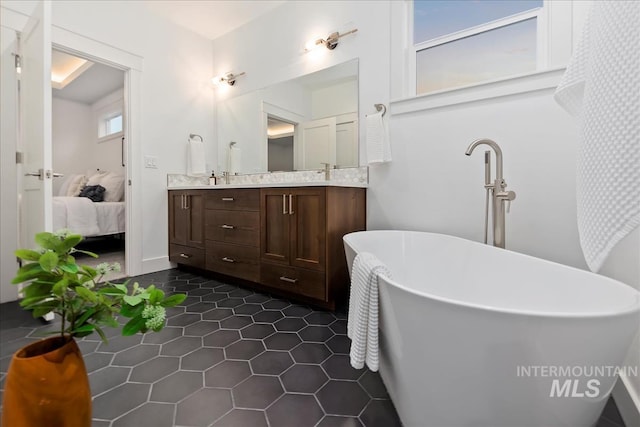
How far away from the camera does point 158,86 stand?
2.73m

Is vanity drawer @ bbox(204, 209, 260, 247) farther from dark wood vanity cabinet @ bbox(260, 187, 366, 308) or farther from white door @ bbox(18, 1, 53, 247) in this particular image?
white door @ bbox(18, 1, 53, 247)

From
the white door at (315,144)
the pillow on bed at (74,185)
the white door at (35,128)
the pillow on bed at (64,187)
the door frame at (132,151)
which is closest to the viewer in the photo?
the white door at (35,128)

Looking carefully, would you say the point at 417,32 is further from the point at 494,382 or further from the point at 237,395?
the point at 237,395

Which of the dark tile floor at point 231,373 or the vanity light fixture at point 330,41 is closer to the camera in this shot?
the dark tile floor at point 231,373

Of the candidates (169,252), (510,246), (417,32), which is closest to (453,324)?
(510,246)

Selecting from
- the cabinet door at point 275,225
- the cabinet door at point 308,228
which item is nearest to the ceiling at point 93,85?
the cabinet door at point 275,225

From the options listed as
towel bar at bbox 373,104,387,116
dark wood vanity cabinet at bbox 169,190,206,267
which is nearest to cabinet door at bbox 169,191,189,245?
dark wood vanity cabinet at bbox 169,190,206,267

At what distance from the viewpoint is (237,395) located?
1.06 meters

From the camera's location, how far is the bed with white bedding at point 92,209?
3.16 metres

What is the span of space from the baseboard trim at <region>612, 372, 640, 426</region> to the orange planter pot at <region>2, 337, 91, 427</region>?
1.62m

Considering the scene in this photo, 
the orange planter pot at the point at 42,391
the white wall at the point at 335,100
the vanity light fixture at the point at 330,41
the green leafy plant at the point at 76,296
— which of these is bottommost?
the orange planter pot at the point at 42,391

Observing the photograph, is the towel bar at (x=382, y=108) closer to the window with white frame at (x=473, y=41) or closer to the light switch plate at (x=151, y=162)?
the window with white frame at (x=473, y=41)

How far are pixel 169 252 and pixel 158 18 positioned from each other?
7.78ft

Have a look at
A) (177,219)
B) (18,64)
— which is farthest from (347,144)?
(18,64)
